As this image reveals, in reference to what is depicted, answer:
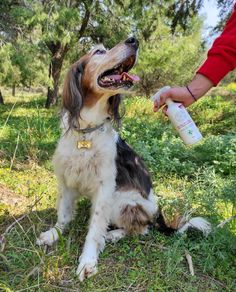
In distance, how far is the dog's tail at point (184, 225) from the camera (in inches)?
113

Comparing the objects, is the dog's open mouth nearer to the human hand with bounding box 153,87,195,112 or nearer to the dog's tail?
the human hand with bounding box 153,87,195,112

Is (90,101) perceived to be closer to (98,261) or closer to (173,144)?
(98,261)

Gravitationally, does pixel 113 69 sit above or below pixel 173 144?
above

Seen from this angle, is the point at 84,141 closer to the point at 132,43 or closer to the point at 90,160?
the point at 90,160

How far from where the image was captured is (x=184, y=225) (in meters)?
3.01

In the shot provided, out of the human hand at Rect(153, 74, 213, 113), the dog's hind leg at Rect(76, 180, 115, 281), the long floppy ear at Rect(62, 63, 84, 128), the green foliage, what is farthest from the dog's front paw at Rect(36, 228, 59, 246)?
the green foliage

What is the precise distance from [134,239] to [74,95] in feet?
3.94

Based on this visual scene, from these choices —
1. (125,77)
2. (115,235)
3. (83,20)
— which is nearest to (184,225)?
(115,235)

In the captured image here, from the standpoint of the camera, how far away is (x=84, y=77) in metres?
2.76

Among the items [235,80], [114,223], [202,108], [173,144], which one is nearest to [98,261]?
[114,223]

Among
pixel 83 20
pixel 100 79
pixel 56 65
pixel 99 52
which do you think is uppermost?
pixel 83 20

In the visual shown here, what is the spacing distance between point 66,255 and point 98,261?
0.23 meters

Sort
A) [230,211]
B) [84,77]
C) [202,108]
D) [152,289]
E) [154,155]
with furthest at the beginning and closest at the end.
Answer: [202,108]
[154,155]
[230,211]
[84,77]
[152,289]

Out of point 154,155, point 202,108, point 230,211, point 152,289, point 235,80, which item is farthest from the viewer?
point 235,80
